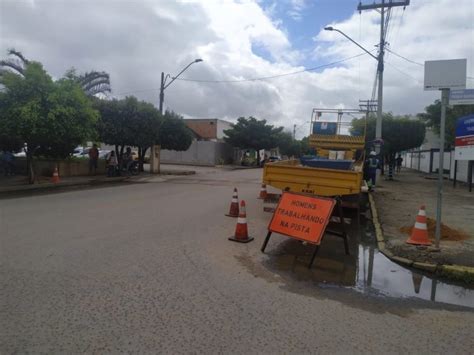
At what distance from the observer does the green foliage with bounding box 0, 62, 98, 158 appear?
1519cm

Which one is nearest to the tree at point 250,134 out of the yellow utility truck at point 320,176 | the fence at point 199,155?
the fence at point 199,155

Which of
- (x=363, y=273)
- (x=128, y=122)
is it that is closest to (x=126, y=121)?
(x=128, y=122)

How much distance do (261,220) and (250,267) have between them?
14.1 ft

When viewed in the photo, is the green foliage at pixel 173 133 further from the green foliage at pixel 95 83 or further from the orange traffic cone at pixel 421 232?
the orange traffic cone at pixel 421 232

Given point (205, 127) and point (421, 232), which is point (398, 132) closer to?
point (421, 232)

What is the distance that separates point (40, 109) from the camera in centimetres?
1559

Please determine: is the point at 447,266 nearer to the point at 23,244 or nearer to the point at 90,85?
the point at 23,244

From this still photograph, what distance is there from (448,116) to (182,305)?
996 inches

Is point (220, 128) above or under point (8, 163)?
above

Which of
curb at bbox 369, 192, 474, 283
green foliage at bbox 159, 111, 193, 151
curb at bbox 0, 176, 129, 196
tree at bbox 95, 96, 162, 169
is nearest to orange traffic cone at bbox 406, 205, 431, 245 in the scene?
curb at bbox 369, 192, 474, 283

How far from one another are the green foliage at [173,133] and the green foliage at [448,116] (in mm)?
18115

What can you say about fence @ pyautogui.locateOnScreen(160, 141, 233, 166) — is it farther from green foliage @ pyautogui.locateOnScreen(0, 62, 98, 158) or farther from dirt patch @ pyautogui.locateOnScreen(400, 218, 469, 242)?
dirt patch @ pyautogui.locateOnScreen(400, 218, 469, 242)

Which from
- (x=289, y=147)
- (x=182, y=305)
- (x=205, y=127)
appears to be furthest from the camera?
(x=289, y=147)

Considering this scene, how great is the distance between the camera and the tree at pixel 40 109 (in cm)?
1520
